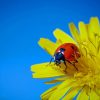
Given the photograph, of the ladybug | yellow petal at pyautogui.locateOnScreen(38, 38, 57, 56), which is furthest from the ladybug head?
yellow petal at pyautogui.locateOnScreen(38, 38, 57, 56)

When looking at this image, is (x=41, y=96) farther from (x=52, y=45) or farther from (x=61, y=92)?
(x=52, y=45)

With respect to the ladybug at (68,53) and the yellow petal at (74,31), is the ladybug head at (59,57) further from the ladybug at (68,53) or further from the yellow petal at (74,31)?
the yellow petal at (74,31)

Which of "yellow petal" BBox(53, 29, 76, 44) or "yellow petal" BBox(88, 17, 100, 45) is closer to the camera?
"yellow petal" BBox(88, 17, 100, 45)

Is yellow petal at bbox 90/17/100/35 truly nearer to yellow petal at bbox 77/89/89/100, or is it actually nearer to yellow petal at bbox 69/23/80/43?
yellow petal at bbox 69/23/80/43

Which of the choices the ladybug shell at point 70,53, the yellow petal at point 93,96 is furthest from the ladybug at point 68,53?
the yellow petal at point 93,96

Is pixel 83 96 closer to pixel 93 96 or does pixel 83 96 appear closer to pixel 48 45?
pixel 93 96
